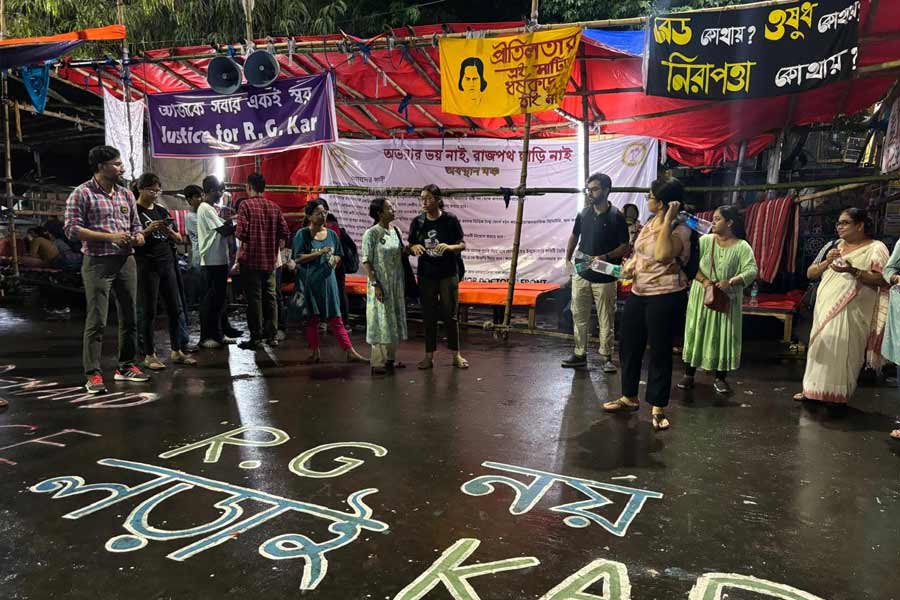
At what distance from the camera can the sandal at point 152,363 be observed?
5797 millimetres

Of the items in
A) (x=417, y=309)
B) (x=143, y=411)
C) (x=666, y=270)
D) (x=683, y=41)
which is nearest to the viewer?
(x=666, y=270)

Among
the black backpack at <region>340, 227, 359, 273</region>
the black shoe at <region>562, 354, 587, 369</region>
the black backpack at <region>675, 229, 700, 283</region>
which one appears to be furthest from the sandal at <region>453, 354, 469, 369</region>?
the black backpack at <region>675, 229, 700, 283</region>

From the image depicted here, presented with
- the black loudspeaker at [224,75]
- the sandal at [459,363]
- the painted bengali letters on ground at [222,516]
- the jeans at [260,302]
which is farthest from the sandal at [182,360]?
the black loudspeaker at [224,75]

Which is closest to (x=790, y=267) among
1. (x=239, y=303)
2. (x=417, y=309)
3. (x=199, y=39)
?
(x=417, y=309)

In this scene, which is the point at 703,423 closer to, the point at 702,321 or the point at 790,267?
the point at 702,321

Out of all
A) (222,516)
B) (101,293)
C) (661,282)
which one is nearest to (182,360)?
(101,293)

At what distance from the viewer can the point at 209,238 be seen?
21.4 feet

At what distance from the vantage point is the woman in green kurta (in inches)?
202

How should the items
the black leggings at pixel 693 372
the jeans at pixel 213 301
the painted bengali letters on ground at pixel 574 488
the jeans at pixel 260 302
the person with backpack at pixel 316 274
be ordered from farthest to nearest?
the jeans at pixel 213 301, the jeans at pixel 260 302, the person with backpack at pixel 316 274, the black leggings at pixel 693 372, the painted bengali letters on ground at pixel 574 488

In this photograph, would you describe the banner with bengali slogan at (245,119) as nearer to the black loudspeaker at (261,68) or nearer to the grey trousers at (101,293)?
the black loudspeaker at (261,68)

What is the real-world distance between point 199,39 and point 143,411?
1171 centimetres

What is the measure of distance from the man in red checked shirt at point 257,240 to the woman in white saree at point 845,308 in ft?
16.2

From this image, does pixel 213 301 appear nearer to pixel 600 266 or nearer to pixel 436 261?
pixel 436 261

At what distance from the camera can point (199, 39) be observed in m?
13.6
